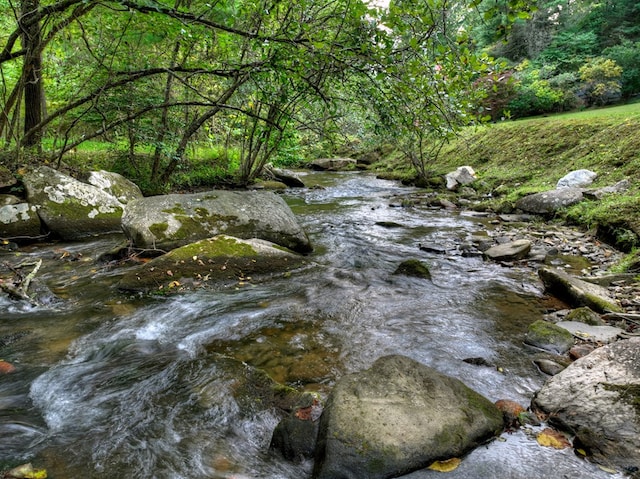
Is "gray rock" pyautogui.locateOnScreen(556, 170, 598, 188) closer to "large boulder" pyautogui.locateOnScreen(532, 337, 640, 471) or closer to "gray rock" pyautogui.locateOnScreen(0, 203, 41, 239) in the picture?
"large boulder" pyautogui.locateOnScreen(532, 337, 640, 471)

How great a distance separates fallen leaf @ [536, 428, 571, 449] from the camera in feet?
9.11

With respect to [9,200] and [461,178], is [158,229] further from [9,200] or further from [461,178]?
[461,178]

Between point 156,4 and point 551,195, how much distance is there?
10739 mm

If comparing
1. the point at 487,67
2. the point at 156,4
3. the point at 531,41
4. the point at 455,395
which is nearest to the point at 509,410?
the point at 455,395

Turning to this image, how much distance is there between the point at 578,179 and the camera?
1106 cm

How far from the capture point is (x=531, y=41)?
32.0m

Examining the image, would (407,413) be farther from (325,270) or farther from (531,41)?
(531,41)

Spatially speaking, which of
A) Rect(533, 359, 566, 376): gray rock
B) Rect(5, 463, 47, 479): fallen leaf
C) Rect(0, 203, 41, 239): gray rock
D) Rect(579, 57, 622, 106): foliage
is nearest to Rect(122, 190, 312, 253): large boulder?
Rect(0, 203, 41, 239): gray rock

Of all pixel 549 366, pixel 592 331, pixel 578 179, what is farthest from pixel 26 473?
pixel 578 179

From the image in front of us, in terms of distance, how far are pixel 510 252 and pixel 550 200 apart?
4497 millimetres

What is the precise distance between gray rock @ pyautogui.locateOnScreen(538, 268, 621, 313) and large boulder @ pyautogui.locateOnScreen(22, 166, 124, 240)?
8965 millimetres

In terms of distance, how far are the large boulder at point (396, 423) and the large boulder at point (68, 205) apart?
7.85 m

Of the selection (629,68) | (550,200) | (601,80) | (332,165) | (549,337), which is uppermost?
(629,68)

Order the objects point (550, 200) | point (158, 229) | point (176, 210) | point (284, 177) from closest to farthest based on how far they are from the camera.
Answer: point (158, 229), point (176, 210), point (550, 200), point (284, 177)
